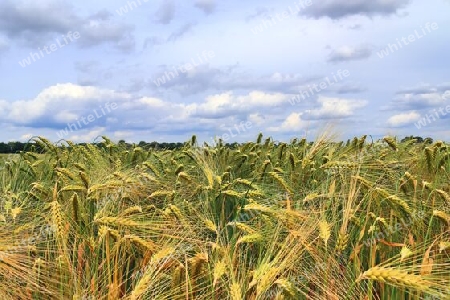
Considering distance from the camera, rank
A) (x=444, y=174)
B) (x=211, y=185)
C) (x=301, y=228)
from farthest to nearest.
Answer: (x=444, y=174) → (x=211, y=185) → (x=301, y=228)

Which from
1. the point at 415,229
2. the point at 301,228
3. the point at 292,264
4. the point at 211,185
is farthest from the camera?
the point at 211,185

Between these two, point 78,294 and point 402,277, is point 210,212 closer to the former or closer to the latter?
point 78,294

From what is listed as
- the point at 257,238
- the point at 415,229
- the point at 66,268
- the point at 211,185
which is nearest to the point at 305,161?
the point at 211,185

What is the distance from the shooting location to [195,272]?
2936mm

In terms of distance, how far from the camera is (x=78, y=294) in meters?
2.97

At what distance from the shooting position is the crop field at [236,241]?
282cm

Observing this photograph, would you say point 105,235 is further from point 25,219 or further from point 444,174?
point 444,174

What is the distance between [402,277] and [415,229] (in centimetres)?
128

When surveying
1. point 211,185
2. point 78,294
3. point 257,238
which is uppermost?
point 211,185

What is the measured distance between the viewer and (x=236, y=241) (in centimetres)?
346

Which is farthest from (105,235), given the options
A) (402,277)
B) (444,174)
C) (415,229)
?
(444,174)

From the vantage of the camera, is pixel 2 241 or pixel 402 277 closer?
pixel 402 277

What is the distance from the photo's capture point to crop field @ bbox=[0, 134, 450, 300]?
282cm

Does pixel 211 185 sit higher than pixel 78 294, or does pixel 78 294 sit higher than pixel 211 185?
pixel 211 185
